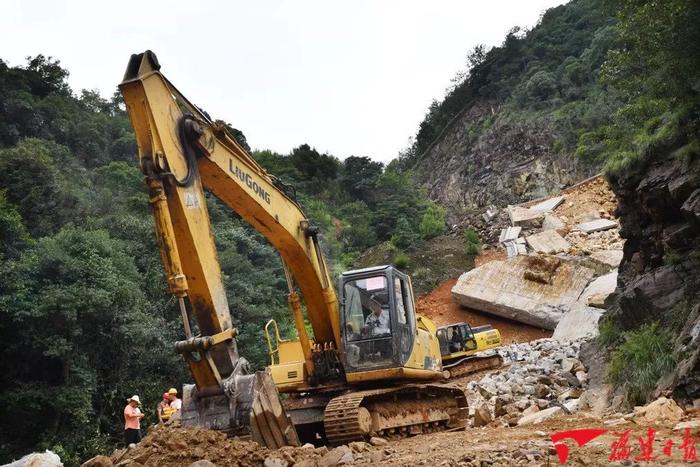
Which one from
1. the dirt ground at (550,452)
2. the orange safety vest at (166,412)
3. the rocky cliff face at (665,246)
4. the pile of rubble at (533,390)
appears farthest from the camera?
the orange safety vest at (166,412)

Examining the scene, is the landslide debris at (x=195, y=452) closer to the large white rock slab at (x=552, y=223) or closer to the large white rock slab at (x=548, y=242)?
the large white rock slab at (x=548, y=242)

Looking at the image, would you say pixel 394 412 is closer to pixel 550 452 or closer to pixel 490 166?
pixel 550 452

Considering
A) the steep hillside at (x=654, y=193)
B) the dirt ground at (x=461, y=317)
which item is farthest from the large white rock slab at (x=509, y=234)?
the steep hillside at (x=654, y=193)

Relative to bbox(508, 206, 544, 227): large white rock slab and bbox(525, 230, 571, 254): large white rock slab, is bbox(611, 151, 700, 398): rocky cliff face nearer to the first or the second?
bbox(525, 230, 571, 254): large white rock slab

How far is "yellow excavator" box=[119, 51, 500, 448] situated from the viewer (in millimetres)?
5121

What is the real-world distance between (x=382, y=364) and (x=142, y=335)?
465 inches

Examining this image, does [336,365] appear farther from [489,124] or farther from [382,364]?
[489,124]

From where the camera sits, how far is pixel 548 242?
86.0 feet

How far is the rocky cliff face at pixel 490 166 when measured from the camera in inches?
1487

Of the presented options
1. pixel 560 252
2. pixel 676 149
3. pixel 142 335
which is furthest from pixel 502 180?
pixel 676 149

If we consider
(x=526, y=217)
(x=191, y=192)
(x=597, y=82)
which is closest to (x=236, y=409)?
(x=191, y=192)

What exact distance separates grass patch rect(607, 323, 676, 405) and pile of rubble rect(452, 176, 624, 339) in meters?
8.91

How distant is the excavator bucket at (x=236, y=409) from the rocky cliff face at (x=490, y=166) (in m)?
31.4

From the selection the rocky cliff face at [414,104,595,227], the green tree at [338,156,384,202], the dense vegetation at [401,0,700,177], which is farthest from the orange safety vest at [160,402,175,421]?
Result: the green tree at [338,156,384,202]
